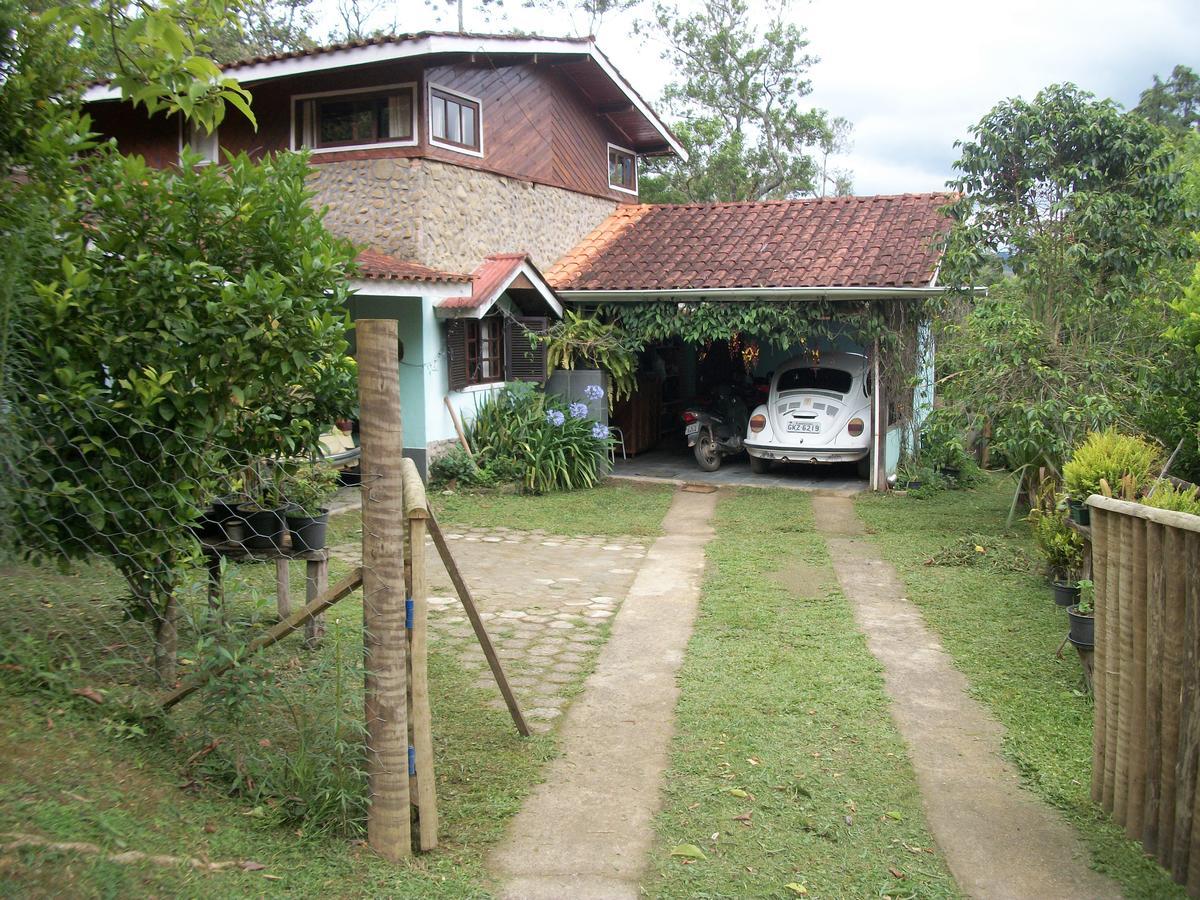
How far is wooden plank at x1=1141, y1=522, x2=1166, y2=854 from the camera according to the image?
387cm

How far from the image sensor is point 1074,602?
23.3ft

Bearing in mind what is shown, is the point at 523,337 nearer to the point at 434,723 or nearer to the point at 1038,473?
the point at 1038,473

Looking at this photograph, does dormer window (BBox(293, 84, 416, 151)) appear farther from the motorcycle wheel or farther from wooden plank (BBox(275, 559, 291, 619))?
wooden plank (BBox(275, 559, 291, 619))

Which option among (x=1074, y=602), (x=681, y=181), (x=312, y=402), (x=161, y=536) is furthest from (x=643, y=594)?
(x=681, y=181)

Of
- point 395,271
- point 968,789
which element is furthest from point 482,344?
point 968,789

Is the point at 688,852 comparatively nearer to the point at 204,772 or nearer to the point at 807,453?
the point at 204,772

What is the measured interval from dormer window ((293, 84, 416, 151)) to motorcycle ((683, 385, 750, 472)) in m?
6.07

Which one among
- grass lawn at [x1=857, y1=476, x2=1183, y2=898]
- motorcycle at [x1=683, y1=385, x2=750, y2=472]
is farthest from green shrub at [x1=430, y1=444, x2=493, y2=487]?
grass lawn at [x1=857, y1=476, x2=1183, y2=898]

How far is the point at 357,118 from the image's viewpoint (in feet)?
43.5

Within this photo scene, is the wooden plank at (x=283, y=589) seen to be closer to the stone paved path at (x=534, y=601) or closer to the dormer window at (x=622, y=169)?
the stone paved path at (x=534, y=601)

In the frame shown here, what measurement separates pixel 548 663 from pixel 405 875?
290cm

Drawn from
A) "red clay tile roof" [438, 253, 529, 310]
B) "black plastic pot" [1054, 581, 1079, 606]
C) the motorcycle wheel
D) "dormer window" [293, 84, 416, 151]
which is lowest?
"black plastic pot" [1054, 581, 1079, 606]

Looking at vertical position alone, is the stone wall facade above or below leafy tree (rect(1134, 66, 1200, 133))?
below

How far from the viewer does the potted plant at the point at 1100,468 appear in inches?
285
